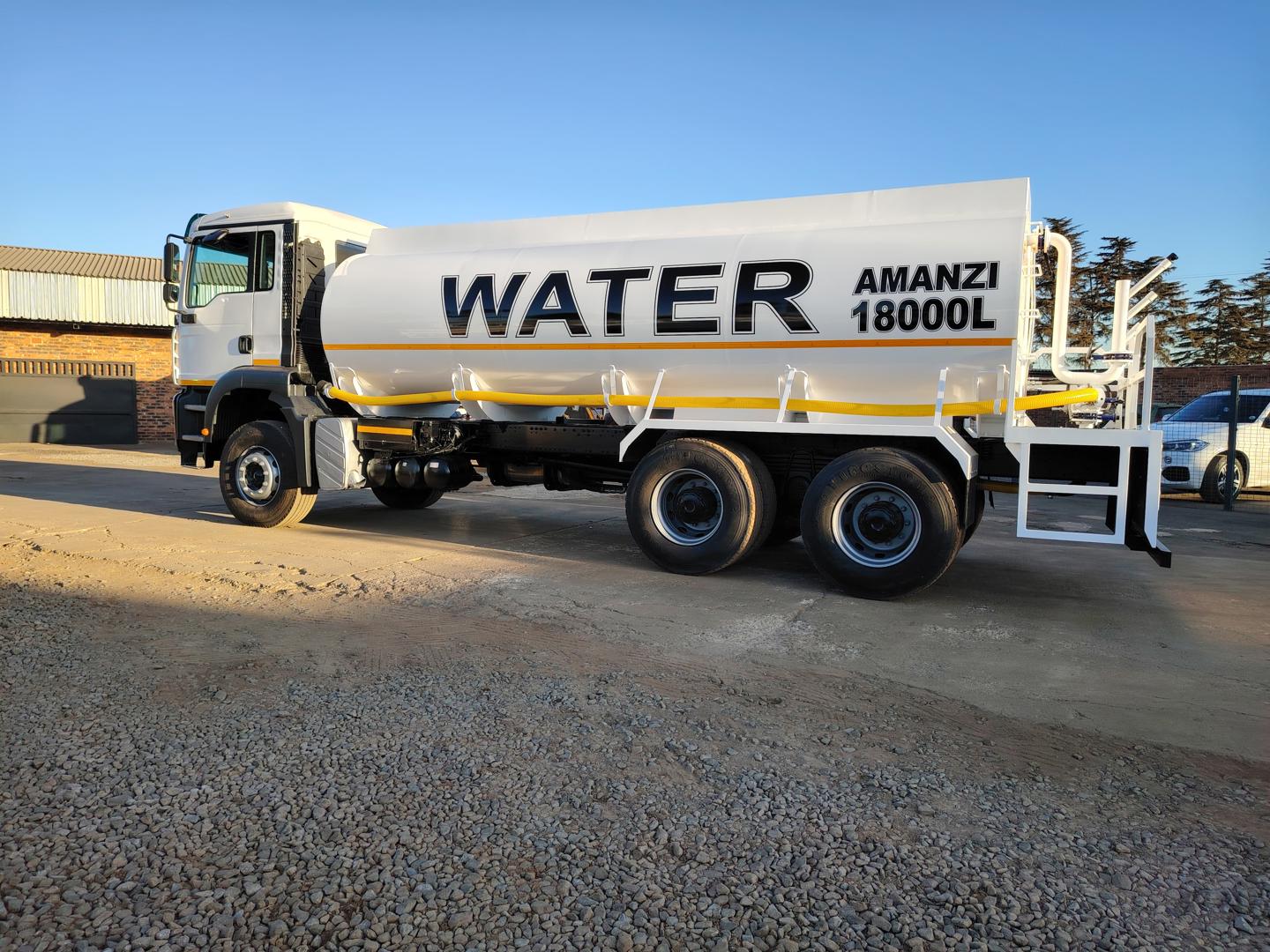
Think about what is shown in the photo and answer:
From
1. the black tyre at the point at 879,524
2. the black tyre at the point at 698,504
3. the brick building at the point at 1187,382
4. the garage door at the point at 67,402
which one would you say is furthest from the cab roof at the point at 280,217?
the brick building at the point at 1187,382

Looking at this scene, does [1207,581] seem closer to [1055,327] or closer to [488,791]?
[1055,327]

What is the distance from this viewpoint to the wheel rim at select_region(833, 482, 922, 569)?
661 centimetres

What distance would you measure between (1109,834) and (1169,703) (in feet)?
5.54

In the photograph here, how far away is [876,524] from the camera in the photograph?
6691mm

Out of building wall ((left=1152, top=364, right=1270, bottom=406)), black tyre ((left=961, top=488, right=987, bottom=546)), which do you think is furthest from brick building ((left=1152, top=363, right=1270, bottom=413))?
black tyre ((left=961, top=488, right=987, bottom=546))

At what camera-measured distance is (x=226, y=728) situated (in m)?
3.75

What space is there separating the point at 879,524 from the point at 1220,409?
1099 centimetres

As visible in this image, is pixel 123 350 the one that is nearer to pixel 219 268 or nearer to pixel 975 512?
pixel 219 268

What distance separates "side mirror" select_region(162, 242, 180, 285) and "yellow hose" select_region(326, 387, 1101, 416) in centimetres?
245

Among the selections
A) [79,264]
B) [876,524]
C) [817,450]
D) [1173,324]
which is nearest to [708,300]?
[817,450]

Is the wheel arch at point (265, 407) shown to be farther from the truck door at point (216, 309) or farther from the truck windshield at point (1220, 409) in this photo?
the truck windshield at point (1220, 409)

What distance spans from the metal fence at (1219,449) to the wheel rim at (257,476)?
478 inches

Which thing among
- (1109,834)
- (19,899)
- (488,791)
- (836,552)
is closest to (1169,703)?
(1109,834)

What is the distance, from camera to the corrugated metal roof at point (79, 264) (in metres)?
24.1
